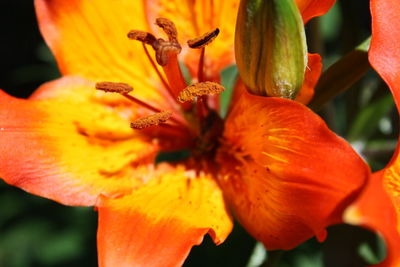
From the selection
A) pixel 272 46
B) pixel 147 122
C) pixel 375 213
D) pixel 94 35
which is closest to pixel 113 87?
pixel 147 122

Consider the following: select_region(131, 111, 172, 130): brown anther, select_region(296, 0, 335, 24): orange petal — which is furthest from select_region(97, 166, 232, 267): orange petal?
select_region(296, 0, 335, 24): orange petal

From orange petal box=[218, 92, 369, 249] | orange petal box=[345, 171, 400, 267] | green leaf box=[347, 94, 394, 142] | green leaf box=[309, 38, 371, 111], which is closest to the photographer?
orange petal box=[345, 171, 400, 267]

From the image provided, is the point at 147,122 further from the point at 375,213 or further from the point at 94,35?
the point at 375,213

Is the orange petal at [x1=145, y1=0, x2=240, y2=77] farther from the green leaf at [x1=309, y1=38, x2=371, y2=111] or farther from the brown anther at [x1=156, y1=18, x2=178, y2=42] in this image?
the green leaf at [x1=309, y1=38, x2=371, y2=111]

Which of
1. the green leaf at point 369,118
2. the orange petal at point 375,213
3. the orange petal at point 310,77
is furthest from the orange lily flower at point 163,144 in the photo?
the green leaf at point 369,118

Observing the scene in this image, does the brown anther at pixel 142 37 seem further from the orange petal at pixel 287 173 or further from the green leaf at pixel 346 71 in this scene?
the green leaf at pixel 346 71

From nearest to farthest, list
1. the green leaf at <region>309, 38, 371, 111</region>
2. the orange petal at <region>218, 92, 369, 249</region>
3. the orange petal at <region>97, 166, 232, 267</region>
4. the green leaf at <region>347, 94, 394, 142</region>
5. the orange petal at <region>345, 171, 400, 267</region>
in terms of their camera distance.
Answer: the orange petal at <region>345, 171, 400, 267</region> < the orange petal at <region>218, 92, 369, 249</region> < the orange petal at <region>97, 166, 232, 267</region> < the green leaf at <region>309, 38, 371, 111</region> < the green leaf at <region>347, 94, 394, 142</region>

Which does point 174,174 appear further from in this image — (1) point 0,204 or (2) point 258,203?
(1) point 0,204
